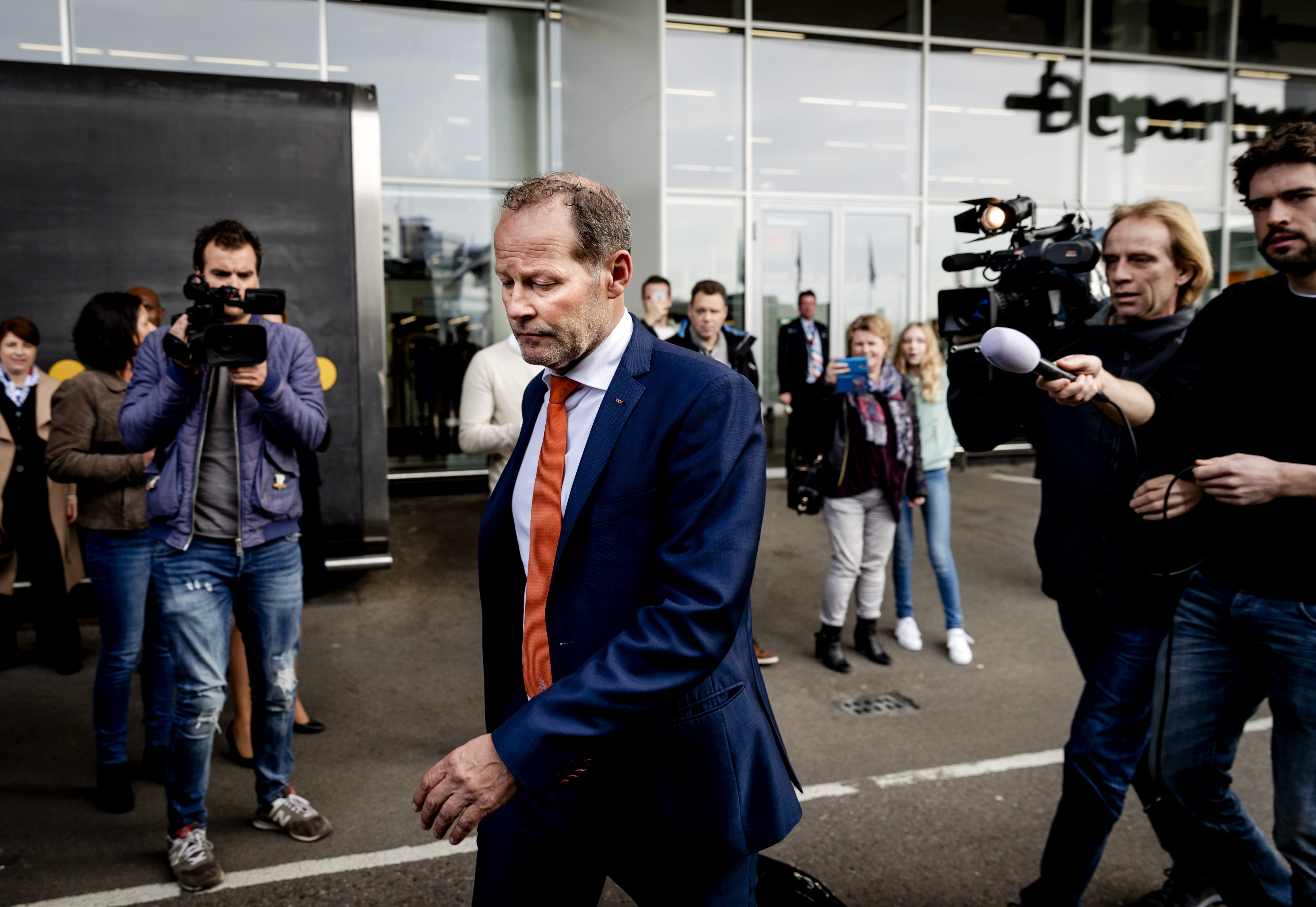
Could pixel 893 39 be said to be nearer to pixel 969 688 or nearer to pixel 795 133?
pixel 795 133

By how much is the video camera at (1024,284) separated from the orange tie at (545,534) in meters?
1.22

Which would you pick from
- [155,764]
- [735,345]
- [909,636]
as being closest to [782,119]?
[735,345]

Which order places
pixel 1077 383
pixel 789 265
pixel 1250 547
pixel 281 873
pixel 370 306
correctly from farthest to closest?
pixel 789 265 → pixel 370 306 → pixel 281 873 → pixel 1250 547 → pixel 1077 383

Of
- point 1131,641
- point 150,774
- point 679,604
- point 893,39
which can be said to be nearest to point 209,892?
point 150,774

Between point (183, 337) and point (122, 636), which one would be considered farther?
point (122, 636)

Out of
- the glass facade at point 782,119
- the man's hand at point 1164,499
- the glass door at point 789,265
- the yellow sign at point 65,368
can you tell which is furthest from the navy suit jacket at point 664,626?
the glass door at point 789,265

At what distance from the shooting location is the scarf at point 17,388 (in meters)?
5.10

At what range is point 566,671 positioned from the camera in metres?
1.69

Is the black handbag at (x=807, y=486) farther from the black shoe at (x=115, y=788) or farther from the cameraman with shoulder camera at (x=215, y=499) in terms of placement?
the black shoe at (x=115, y=788)

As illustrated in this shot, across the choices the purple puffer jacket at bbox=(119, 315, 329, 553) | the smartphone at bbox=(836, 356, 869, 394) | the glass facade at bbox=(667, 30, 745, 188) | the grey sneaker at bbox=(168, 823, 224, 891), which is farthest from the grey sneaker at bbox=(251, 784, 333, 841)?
the glass facade at bbox=(667, 30, 745, 188)

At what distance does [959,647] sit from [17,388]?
548 centimetres

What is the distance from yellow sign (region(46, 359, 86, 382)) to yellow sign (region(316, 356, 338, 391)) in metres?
1.39

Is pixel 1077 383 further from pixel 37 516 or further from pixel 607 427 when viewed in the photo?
pixel 37 516

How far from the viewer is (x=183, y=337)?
2.90 m
